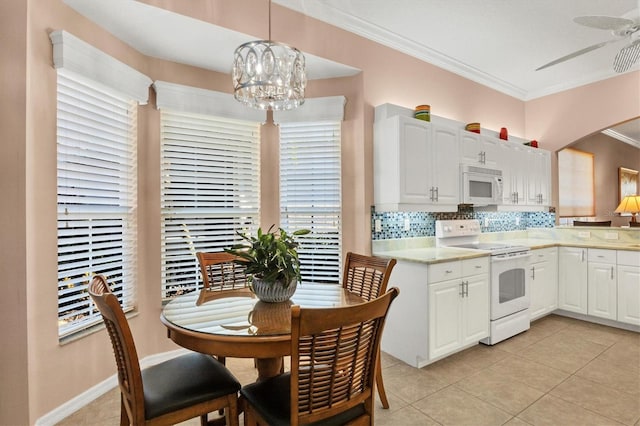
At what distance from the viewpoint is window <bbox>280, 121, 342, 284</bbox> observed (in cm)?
338

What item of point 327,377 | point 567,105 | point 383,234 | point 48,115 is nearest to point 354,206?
point 383,234

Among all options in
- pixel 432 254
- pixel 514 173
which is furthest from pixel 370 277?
pixel 514 173

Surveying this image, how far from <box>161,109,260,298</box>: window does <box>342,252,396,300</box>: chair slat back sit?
46.6 inches

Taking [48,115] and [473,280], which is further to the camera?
[473,280]

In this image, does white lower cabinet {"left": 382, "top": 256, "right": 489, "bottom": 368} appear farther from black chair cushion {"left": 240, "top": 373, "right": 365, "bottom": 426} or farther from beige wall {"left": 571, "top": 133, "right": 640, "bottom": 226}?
beige wall {"left": 571, "top": 133, "right": 640, "bottom": 226}

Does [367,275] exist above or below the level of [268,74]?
below

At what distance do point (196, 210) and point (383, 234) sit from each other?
1.77m

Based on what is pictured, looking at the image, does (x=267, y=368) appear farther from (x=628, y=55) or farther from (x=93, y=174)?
(x=628, y=55)

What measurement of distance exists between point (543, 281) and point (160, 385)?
160 inches

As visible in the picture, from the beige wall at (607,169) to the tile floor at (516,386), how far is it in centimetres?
363

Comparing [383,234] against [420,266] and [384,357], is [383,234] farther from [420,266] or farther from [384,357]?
[384,357]

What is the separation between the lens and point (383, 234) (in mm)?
3418

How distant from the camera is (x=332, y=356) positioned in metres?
1.30

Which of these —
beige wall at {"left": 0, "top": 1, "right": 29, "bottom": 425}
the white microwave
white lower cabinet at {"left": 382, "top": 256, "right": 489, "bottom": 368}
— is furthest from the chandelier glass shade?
the white microwave
